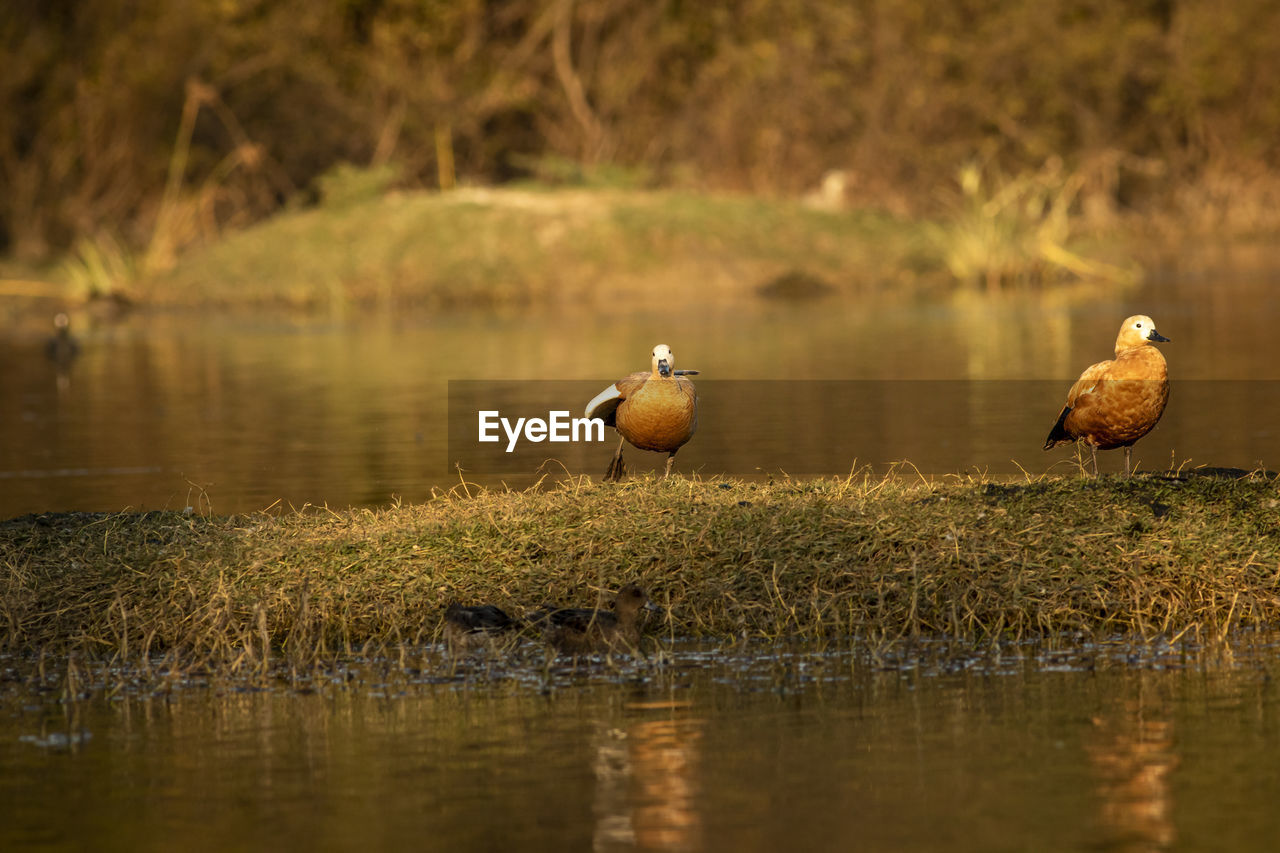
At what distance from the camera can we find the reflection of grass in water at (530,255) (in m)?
39.9

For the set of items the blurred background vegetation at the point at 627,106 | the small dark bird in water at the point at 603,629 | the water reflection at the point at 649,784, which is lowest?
the water reflection at the point at 649,784

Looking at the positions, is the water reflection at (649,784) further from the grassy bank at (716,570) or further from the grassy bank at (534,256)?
the grassy bank at (534,256)

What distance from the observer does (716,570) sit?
33.1ft

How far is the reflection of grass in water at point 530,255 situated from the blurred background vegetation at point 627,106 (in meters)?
1.87

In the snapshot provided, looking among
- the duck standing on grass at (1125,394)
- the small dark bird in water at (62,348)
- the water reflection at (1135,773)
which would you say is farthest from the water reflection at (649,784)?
the small dark bird in water at (62,348)

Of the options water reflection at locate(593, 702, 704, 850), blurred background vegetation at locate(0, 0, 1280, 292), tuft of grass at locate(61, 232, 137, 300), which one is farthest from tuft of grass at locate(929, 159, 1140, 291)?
water reflection at locate(593, 702, 704, 850)

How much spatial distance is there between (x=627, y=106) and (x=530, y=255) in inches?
440

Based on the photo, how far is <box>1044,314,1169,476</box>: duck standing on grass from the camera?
1126 cm

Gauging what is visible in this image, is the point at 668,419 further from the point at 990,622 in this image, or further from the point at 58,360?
the point at 58,360

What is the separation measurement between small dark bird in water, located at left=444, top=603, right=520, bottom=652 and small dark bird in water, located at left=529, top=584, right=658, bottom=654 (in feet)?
0.74

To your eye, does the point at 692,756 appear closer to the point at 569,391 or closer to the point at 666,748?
the point at 666,748

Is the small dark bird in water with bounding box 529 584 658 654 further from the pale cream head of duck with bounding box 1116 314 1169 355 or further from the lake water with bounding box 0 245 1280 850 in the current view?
the pale cream head of duck with bounding box 1116 314 1169 355

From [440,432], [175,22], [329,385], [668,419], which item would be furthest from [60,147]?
[668,419]

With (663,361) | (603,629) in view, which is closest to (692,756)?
(603,629)
